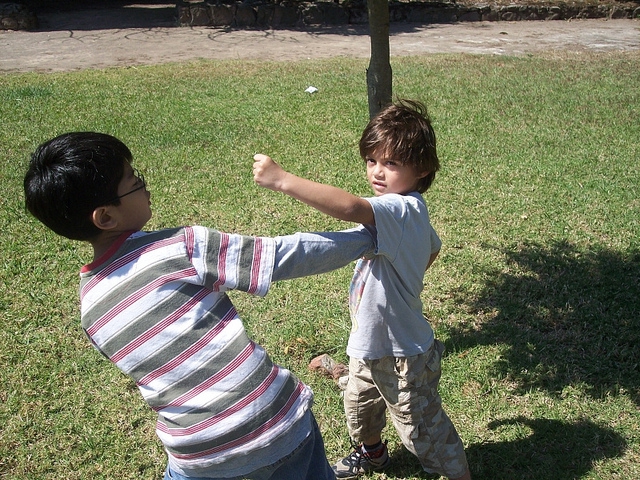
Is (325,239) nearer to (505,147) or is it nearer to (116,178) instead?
(116,178)

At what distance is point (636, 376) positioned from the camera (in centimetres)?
312

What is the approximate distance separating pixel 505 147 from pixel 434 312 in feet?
10.8

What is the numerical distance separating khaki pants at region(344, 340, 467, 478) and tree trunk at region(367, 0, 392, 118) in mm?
1368

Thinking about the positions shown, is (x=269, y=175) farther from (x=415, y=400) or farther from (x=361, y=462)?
(x=361, y=462)

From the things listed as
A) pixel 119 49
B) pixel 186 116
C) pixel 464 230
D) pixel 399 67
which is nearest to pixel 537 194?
pixel 464 230

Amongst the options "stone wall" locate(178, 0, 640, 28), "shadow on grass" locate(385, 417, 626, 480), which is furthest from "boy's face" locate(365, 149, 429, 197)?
"stone wall" locate(178, 0, 640, 28)

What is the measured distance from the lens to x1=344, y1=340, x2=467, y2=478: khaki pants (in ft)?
7.03

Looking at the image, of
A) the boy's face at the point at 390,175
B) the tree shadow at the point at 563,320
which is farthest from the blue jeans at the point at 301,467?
the tree shadow at the point at 563,320

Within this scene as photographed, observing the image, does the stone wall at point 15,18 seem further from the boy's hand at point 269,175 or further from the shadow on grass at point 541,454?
the boy's hand at point 269,175

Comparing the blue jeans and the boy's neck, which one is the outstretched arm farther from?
the blue jeans

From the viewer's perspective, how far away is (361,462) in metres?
2.62

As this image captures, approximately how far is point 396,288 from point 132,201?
0.87 m

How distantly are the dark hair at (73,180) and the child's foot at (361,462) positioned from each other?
1.55 meters

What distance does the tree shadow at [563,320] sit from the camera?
3.14 m
